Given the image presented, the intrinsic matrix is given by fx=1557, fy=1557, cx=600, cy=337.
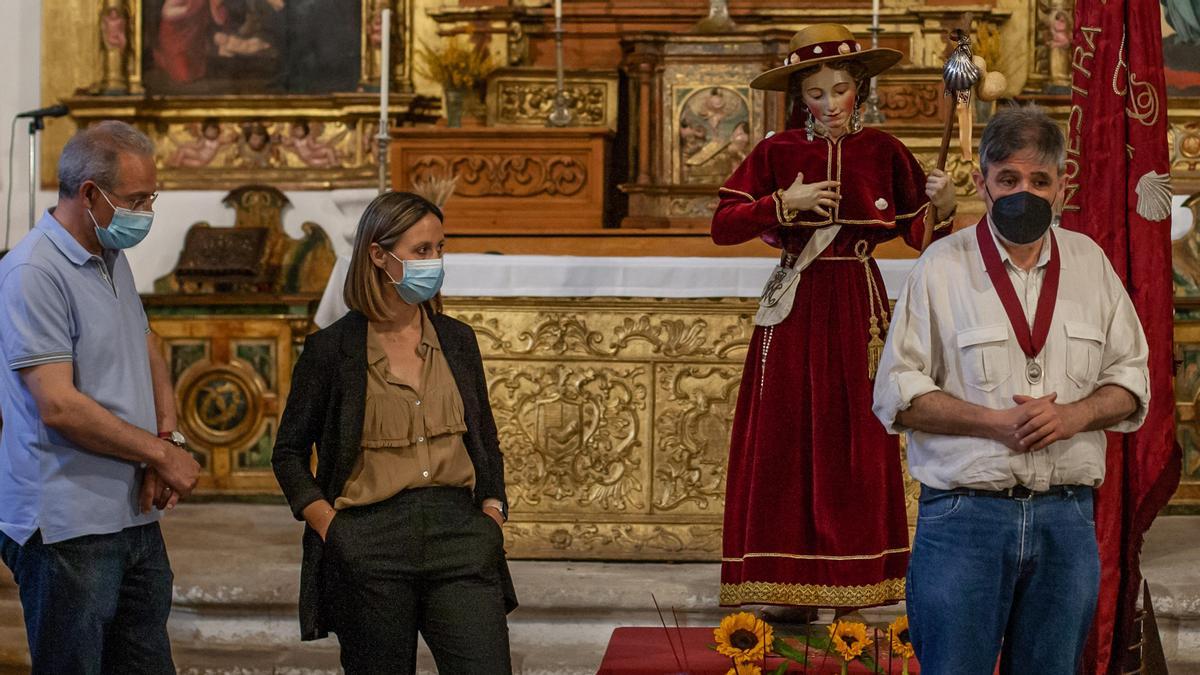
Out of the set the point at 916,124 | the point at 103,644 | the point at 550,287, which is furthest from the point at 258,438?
the point at 103,644

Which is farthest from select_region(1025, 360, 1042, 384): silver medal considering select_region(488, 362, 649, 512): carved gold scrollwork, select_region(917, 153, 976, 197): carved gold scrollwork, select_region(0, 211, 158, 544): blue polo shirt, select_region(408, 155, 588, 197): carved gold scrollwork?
select_region(917, 153, 976, 197): carved gold scrollwork

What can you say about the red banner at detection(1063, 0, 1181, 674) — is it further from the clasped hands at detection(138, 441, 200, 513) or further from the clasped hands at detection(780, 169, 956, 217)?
the clasped hands at detection(138, 441, 200, 513)

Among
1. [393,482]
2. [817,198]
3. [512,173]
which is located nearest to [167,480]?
[393,482]

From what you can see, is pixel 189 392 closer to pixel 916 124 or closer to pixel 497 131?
pixel 497 131

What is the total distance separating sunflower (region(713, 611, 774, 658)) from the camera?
370 cm

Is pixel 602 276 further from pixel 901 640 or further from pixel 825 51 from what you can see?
pixel 901 640

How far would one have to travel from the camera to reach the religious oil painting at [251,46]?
25.3 ft

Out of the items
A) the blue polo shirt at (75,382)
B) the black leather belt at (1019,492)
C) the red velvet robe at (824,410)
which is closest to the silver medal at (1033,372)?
the black leather belt at (1019,492)

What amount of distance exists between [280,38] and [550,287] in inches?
111

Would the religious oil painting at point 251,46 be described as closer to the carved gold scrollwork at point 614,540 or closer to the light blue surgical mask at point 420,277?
the carved gold scrollwork at point 614,540

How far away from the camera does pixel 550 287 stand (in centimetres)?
568

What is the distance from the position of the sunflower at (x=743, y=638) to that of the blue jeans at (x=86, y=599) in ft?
Answer: 4.36

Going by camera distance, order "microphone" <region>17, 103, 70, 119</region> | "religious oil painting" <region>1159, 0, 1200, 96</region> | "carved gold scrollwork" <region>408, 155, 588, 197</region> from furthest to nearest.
Result: 1. "microphone" <region>17, 103, 70, 119</region>
2. "religious oil painting" <region>1159, 0, 1200, 96</region>
3. "carved gold scrollwork" <region>408, 155, 588, 197</region>

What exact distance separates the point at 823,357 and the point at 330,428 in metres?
1.64
